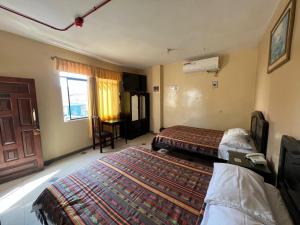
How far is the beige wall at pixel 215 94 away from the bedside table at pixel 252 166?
6.68 ft

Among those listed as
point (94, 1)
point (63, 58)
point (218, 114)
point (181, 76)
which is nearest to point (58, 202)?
point (94, 1)

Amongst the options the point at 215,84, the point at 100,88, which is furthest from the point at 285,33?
the point at 100,88

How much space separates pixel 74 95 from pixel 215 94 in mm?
3821

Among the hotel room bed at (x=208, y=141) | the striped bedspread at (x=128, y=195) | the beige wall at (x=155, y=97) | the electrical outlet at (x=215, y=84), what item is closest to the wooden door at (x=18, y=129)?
the striped bedspread at (x=128, y=195)

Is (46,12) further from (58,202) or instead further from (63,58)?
(58,202)

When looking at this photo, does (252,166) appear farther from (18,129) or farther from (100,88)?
(100,88)

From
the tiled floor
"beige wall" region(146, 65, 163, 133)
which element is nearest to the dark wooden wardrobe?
"beige wall" region(146, 65, 163, 133)

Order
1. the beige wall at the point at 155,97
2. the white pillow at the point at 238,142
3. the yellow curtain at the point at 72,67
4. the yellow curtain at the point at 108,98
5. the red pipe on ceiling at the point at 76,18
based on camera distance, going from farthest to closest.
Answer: the beige wall at the point at 155,97 < the yellow curtain at the point at 108,98 < the yellow curtain at the point at 72,67 < the white pillow at the point at 238,142 < the red pipe on ceiling at the point at 76,18

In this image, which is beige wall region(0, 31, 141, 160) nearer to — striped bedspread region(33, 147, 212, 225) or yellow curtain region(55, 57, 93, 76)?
yellow curtain region(55, 57, 93, 76)

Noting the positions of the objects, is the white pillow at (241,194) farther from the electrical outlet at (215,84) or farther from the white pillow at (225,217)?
Answer: the electrical outlet at (215,84)

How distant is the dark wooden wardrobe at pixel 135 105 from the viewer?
4395 mm

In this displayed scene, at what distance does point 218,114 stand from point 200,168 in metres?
2.57

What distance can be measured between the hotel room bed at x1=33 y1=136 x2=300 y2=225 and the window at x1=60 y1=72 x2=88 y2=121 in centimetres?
229

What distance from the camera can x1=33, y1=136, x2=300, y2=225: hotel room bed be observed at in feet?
2.75
